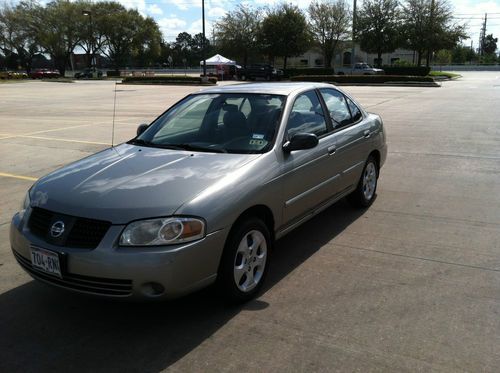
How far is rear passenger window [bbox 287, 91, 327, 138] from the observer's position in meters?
4.50

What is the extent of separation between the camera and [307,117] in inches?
188

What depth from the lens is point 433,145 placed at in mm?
10391

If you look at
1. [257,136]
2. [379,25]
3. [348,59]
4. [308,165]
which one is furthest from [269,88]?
[348,59]

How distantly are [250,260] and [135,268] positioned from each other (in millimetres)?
973

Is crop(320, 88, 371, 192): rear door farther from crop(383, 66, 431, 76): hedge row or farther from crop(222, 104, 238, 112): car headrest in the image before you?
crop(383, 66, 431, 76): hedge row

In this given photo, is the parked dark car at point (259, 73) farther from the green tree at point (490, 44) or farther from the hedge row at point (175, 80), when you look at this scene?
the green tree at point (490, 44)

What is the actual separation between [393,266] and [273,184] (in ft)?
4.45

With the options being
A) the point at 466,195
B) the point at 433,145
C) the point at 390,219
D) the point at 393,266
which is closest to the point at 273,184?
the point at 393,266

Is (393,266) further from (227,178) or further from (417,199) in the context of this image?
(417,199)

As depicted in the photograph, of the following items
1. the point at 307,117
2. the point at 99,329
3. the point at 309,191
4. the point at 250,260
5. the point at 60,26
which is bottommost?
the point at 99,329

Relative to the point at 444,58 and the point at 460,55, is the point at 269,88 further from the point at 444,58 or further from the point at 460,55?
the point at 460,55

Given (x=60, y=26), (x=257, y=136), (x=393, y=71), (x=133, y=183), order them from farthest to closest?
(x=60, y=26) < (x=393, y=71) < (x=257, y=136) < (x=133, y=183)

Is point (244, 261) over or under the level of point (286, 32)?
under

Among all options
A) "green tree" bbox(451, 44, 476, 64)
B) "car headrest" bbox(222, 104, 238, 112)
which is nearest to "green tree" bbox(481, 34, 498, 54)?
"green tree" bbox(451, 44, 476, 64)
